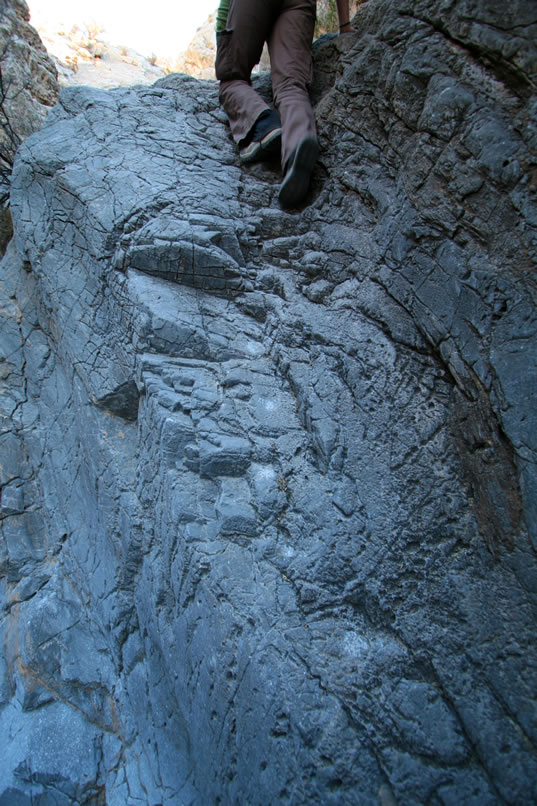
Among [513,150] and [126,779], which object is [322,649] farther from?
[513,150]

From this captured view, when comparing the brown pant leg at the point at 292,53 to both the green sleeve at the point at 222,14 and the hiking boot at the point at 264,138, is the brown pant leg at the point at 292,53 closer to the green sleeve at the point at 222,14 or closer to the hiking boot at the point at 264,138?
the hiking boot at the point at 264,138

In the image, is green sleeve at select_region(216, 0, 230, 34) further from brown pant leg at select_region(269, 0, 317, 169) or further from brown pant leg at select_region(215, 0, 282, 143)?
brown pant leg at select_region(269, 0, 317, 169)

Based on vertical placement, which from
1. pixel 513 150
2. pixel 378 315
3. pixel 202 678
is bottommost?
pixel 202 678

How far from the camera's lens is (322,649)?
1.43m

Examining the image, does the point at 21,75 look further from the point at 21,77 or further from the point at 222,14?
the point at 222,14

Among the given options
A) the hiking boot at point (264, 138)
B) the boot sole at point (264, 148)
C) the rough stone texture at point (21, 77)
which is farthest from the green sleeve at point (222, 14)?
the rough stone texture at point (21, 77)

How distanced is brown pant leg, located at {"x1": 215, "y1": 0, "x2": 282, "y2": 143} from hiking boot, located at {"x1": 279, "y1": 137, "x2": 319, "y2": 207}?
0.45m

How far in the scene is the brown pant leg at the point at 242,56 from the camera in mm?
2615

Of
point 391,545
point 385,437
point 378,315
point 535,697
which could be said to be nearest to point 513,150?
point 378,315

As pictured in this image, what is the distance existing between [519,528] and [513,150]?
123 cm

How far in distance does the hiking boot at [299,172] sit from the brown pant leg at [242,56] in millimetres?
445

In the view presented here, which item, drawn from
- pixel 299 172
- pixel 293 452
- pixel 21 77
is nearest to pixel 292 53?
pixel 299 172

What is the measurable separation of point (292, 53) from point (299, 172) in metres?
0.81

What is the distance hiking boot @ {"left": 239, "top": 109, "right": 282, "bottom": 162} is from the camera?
2.54 m
